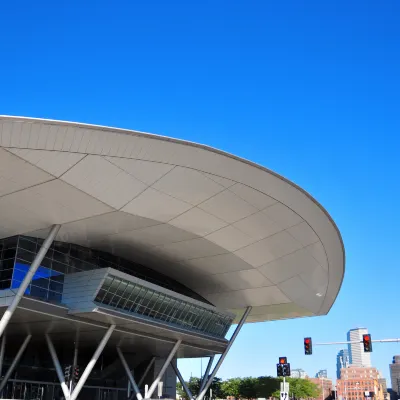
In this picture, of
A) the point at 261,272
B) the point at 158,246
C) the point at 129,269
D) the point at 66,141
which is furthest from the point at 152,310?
the point at 66,141

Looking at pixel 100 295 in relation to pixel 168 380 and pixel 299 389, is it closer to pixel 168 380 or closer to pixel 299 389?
pixel 168 380

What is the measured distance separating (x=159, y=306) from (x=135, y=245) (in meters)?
6.22

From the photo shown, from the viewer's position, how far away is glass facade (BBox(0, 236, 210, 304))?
92.3ft

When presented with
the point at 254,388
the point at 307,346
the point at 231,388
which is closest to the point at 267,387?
the point at 254,388

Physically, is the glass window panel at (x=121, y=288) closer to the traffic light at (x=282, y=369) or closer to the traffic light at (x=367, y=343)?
the traffic light at (x=282, y=369)

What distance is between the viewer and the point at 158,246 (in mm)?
32688

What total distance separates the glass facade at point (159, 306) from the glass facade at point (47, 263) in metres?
2.68

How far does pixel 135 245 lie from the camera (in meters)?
32.7

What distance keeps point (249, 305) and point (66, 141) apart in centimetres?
3124

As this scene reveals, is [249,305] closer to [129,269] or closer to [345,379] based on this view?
[129,269]

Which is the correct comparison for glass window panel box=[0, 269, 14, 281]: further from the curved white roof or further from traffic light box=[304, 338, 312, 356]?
traffic light box=[304, 338, 312, 356]

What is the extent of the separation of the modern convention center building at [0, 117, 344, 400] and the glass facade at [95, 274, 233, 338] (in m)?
0.10

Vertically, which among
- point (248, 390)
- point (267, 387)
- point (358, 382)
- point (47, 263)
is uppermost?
point (47, 263)

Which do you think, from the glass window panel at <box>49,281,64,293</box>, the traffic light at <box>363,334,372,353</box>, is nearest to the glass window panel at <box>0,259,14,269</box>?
the glass window panel at <box>49,281,64,293</box>
